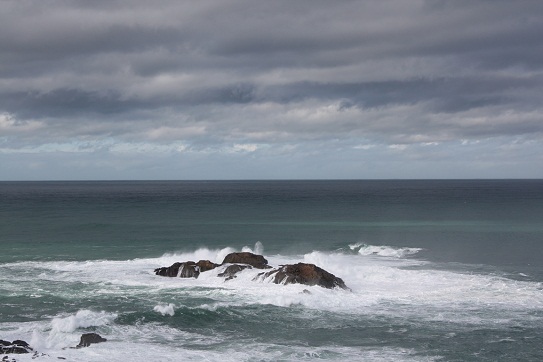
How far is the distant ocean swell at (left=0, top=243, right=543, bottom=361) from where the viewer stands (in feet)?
101

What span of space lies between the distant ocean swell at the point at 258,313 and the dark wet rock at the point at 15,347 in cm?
87

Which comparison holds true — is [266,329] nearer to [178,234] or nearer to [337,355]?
[337,355]

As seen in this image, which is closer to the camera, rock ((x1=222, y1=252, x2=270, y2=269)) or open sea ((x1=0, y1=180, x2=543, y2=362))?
open sea ((x1=0, y1=180, x2=543, y2=362))

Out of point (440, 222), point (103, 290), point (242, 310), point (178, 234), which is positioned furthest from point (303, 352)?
point (440, 222)

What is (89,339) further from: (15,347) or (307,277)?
(307,277)

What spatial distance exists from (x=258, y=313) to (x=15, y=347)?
15096 mm

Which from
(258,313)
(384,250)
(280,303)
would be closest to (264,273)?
(280,303)

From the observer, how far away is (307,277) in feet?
147

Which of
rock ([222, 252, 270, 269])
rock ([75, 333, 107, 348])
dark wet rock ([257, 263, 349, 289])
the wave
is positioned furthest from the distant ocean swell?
the wave

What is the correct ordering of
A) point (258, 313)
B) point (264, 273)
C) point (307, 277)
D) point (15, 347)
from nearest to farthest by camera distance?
point (15, 347), point (258, 313), point (307, 277), point (264, 273)

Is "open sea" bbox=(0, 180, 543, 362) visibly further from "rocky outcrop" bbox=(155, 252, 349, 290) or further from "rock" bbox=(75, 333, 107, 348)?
"rocky outcrop" bbox=(155, 252, 349, 290)

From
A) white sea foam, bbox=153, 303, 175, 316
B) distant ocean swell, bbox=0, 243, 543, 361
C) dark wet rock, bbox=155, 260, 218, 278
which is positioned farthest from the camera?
dark wet rock, bbox=155, 260, 218, 278

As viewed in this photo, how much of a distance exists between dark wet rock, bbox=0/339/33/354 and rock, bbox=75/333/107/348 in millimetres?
2467

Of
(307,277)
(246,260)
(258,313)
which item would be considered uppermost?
(246,260)
